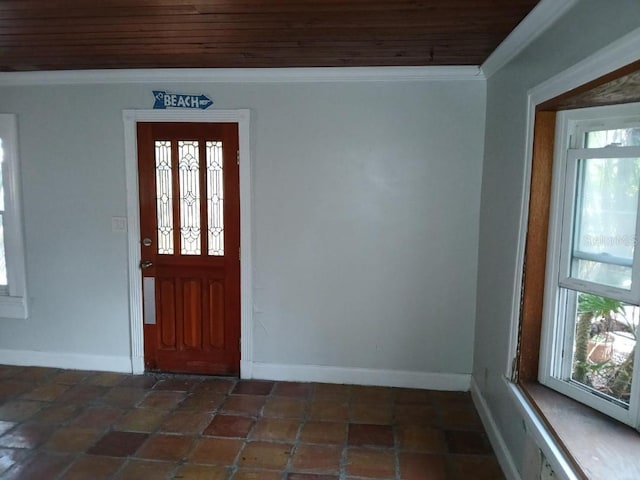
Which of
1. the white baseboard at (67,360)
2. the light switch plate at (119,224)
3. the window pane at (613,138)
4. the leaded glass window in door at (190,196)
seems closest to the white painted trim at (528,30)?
the window pane at (613,138)

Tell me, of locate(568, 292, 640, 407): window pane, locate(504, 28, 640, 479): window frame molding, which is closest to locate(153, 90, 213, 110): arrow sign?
locate(504, 28, 640, 479): window frame molding

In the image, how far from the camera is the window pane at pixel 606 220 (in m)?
1.93

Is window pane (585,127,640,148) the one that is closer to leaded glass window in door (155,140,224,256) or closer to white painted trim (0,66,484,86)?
white painted trim (0,66,484,86)

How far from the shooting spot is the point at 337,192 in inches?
140

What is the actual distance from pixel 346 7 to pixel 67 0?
1.30 meters

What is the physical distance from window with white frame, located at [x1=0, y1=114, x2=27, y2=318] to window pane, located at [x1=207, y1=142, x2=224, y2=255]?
1.62 meters

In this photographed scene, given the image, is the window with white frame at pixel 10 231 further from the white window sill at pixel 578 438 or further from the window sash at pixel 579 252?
the window sash at pixel 579 252

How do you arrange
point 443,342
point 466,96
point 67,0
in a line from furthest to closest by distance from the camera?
1. point 443,342
2. point 466,96
3. point 67,0

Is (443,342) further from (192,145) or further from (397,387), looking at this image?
(192,145)

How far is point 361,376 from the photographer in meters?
3.73

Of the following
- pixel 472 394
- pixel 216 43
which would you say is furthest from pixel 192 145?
pixel 472 394

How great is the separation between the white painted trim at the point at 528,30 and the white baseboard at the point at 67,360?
358 centimetres

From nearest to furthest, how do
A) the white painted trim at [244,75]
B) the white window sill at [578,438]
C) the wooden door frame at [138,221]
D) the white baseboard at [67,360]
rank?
1. the white window sill at [578,438]
2. the white painted trim at [244,75]
3. the wooden door frame at [138,221]
4. the white baseboard at [67,360]

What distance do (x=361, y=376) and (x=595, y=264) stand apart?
6.91 ft
